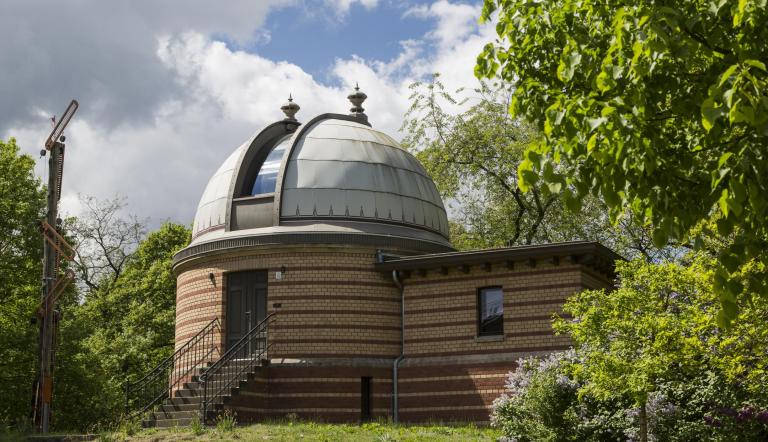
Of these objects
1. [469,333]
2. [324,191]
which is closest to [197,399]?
[324,191]

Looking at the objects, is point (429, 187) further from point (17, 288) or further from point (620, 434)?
point (17, 288)

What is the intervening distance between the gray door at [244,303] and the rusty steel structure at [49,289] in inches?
171

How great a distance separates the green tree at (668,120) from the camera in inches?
324

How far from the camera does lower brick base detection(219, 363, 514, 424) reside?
24.5 meters

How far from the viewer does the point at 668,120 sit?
10.5 metres

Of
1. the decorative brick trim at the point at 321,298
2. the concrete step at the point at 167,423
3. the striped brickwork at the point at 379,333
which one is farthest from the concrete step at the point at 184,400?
the decorative brick trim at the point at 321,298

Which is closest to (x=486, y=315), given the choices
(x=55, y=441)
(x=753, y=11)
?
(x=55, y=441)

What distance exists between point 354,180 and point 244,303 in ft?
14.4

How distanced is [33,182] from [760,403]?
25.0 meters

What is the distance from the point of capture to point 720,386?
1866 cm

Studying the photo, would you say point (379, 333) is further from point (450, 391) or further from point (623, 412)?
point (623, 412)

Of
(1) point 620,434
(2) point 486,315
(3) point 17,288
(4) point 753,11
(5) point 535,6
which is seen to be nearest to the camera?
(4) point 753,11

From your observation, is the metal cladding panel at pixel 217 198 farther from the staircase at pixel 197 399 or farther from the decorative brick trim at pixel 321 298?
the staircase at pixel 197 399

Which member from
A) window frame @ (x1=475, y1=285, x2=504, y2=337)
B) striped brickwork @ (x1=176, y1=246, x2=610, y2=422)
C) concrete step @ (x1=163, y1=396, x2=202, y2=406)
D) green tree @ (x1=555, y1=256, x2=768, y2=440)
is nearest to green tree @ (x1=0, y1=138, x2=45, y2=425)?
striped brickwork @ (x1=176, y1=246, x2=610, y2=422)
